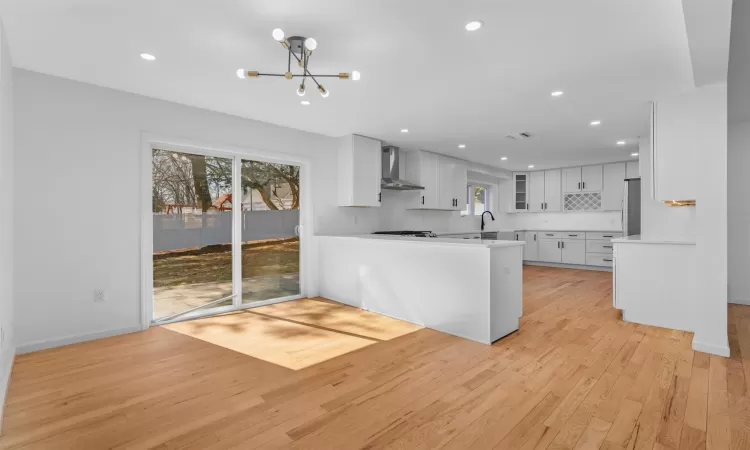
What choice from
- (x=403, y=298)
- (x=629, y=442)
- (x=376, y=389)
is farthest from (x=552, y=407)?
(x=403, y=298)

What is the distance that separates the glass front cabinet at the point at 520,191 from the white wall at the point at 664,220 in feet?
12.4

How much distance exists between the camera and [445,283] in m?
3.53

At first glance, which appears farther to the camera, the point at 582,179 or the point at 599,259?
the point at 582,179

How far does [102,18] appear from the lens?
87.4 inches

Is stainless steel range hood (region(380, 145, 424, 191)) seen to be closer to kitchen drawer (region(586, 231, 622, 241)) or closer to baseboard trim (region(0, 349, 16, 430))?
kitchen drawer (region(586, 231, 622, 241))

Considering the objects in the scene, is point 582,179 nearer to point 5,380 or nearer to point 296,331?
point 296,331

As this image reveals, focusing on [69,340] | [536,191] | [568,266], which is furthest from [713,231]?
[536,191]

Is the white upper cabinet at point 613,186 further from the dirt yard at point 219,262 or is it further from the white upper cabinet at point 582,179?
the dirt yard at point 219,262

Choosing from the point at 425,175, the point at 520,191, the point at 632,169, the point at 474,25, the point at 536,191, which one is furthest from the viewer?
the point at 520,191

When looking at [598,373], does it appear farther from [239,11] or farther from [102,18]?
[102,18]

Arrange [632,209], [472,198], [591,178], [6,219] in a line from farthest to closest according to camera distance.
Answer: [472,198]
[591,178]
[632,209]
[6,219]

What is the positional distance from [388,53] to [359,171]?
2.71 metres

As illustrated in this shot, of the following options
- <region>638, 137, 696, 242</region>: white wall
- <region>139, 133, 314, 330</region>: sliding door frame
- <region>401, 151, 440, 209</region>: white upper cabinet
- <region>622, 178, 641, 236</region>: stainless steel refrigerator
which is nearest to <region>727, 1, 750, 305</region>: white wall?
<region>638, 137, 696, 242</region>: white wall

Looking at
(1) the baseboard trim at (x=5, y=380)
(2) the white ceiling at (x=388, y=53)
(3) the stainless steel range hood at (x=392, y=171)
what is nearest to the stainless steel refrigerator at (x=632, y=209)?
(2) the white ceiling at (x=388, y=53)
